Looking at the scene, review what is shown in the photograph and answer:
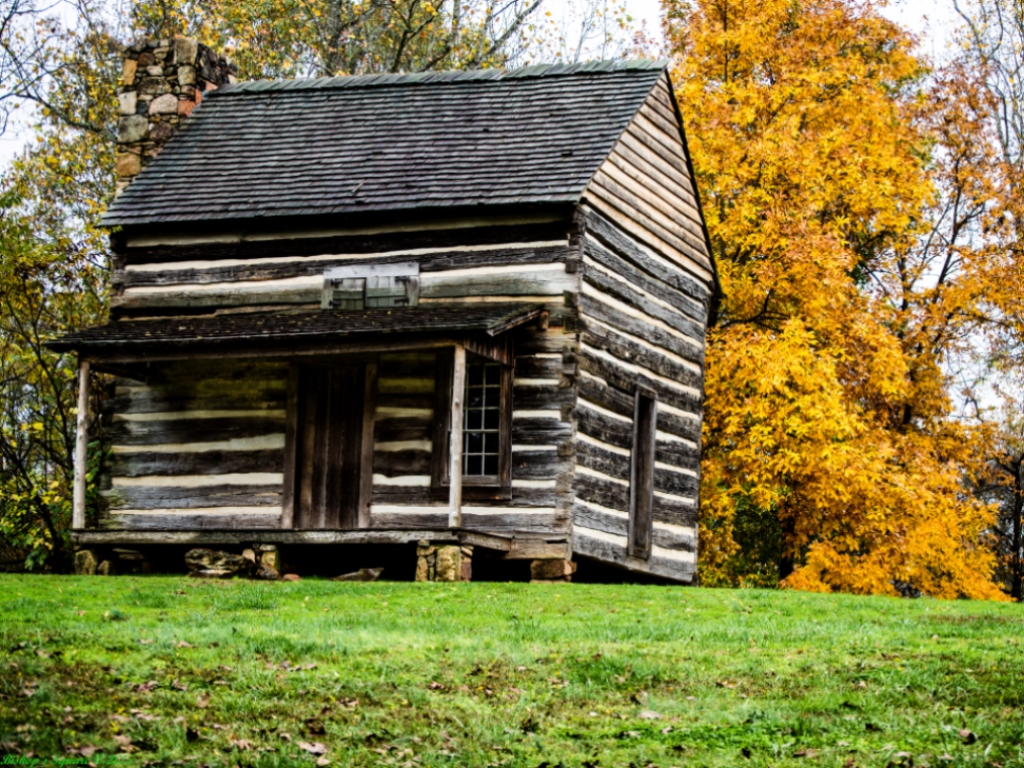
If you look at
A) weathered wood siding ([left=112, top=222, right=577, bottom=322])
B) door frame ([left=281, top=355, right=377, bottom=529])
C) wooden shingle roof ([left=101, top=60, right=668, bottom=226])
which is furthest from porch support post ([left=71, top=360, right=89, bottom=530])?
wooden shingle roof ([left=101, top=60, right=668, bottom=226])

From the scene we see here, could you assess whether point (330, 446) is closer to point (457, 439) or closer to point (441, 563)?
point (457, 439)

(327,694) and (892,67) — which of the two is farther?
(892,67)

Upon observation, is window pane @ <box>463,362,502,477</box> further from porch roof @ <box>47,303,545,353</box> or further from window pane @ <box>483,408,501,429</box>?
porch roof @ <box>47,303,545,353</box>

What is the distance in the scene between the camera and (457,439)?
17156 millimetres

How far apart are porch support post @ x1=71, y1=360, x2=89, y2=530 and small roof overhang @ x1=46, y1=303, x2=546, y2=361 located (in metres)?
0.28

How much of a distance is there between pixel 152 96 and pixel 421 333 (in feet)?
26.5

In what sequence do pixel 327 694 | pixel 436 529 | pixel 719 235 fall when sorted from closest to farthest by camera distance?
pixel 327 694 < pixel 436 529 < pixel 719 235

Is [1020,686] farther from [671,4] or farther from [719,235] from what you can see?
[671,4]

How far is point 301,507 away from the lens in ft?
62.0

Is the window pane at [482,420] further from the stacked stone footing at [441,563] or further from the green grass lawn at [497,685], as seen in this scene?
the green grass lawn at [497,685]

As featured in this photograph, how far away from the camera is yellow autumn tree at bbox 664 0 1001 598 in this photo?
74.8 ft

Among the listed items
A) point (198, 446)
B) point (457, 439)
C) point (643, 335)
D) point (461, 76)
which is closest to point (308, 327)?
point (457, 439)

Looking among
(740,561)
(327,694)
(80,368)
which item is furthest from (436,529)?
(740,561)

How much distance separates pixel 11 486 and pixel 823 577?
12.9 metres
